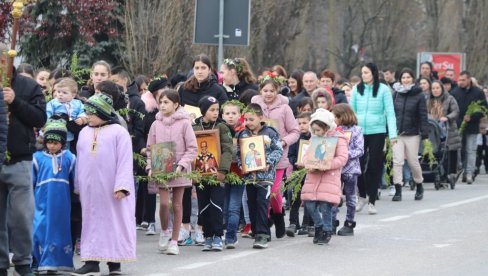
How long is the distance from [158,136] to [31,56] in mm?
14646

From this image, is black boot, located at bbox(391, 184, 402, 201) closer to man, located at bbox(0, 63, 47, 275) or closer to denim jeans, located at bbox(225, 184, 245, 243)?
denim jeans, located at bbox(225, 184, 245, 243)

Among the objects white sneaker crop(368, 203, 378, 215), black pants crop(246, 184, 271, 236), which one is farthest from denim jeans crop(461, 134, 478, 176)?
black pants crop(246, 184, 271, 236)

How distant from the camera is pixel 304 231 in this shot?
54.2 feet

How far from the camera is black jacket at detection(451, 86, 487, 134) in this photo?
26.4 m

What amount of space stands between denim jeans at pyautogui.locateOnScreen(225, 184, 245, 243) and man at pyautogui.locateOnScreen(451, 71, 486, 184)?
1162cm

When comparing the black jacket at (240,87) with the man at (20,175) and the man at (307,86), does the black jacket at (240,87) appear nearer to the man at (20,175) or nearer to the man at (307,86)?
the man at (307,86)

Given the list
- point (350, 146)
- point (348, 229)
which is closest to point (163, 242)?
point (348, 229)

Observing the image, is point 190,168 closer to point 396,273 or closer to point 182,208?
point 182,208

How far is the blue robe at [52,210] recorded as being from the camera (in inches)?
501

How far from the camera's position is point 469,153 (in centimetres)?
2634

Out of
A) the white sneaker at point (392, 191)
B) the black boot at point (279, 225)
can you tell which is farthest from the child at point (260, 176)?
the white sneaker at point (392, 191)

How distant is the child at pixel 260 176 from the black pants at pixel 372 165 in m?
3.80

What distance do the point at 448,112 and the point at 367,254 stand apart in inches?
412

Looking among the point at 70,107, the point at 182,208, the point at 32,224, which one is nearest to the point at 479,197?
the point at 182,208
